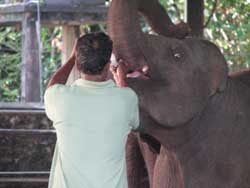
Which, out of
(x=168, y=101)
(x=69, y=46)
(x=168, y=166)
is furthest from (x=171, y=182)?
(x=69, y=46)

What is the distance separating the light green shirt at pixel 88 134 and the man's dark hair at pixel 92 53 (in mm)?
73

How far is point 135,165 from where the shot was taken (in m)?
6.70

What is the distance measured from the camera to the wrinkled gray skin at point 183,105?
5.51 meters

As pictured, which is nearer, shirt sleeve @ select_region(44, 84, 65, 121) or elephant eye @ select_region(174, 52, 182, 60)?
shirt sleeve @ select_region(44, 84, 65, 121)

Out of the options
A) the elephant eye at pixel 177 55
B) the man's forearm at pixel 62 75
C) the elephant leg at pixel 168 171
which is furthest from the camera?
the elephant leg at pixel 168 171

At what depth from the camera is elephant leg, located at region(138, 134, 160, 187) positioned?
19.7 ft

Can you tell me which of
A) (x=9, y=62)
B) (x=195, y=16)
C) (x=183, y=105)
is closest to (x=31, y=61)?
(x=195, y=16)

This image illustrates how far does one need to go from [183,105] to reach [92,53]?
1.18m

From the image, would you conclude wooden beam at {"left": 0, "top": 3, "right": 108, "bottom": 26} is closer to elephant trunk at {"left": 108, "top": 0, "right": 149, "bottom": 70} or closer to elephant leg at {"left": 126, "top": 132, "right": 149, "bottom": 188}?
elephant leg at {"left": 126, "top": 132, "right": 149, "bottom": 188}

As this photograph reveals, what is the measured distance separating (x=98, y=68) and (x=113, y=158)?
0.42 m

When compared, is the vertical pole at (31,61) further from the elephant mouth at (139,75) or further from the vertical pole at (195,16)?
the elephant mouth at (139,75)

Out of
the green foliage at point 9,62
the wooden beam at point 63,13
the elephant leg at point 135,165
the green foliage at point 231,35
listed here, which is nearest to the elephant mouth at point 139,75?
the elephant leg at point 135,165

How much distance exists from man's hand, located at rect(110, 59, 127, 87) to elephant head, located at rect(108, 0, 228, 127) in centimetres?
5

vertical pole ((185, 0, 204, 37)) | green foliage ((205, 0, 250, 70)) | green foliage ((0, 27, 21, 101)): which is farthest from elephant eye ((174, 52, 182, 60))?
green foliage ((0, 27, 21, 101))
